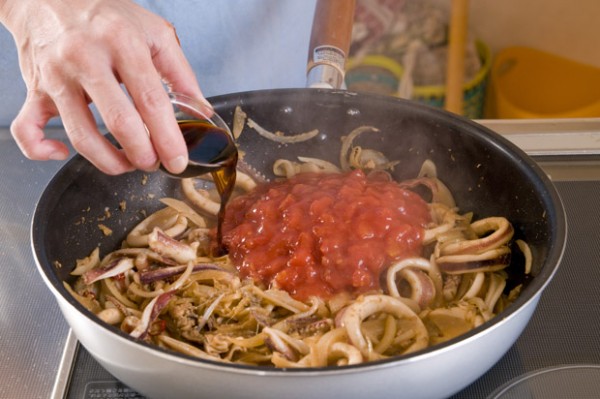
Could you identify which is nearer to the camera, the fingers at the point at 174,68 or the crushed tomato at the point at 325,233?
the fingers at the point at 174,68

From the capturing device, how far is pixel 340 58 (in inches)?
71.0

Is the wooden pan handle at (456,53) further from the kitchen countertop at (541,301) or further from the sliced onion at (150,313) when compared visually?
the sliced onion at (150,313)

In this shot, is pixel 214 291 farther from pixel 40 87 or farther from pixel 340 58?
pixel 340 58

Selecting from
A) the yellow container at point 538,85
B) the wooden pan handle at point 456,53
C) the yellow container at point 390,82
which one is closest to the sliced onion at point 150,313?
the wooden pan handle at point 456,53

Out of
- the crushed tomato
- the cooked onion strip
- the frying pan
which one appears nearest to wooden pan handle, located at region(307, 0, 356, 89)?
the frying pan

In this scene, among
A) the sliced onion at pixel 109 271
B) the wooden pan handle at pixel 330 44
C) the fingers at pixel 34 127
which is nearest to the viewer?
the fingers at pixel 34 127

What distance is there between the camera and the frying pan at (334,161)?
109cm

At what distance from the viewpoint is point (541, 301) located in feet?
5.09

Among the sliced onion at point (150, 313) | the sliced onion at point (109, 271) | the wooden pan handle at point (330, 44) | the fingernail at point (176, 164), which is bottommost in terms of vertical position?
the sliced onion at point (109, 271)

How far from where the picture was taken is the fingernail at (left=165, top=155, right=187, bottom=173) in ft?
4.05

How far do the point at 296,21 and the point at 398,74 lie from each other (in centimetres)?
116

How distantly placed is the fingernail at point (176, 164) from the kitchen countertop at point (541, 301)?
53 centimetres

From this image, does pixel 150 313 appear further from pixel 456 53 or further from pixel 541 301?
pixel 456 53

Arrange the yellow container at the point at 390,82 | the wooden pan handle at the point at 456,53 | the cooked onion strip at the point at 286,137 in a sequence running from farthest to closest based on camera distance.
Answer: the yellow container at the point at 390,82, the wooden pan handle at the point at 456,53, the cooked onion strip at the point at 286,137
